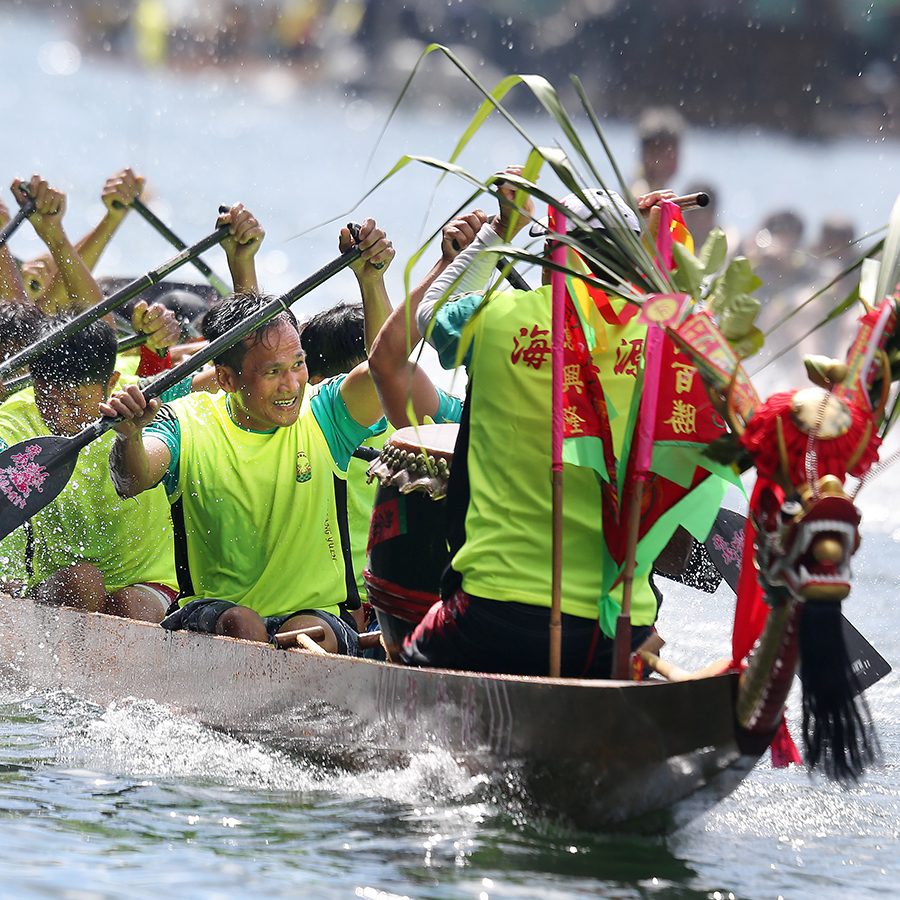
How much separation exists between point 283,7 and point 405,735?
24904 millimetres

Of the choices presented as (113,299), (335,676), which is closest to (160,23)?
(113,299)

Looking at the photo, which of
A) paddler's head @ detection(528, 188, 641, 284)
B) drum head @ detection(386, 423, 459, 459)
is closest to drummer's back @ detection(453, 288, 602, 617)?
paddler's head @ detection(528, 188, 641, 284)

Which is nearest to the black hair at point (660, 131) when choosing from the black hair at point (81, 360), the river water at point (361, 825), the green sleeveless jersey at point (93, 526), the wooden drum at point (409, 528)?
the river water at point (361, 825)

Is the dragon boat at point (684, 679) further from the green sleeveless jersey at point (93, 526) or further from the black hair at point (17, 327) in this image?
the black hair at point (17, 327)

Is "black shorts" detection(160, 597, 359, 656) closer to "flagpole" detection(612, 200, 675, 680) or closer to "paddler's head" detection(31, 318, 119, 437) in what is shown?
"paddler's head" detection(31, 318, 119, 437)

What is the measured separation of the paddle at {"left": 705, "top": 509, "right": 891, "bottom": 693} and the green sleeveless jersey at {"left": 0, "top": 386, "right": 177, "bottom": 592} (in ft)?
6.94


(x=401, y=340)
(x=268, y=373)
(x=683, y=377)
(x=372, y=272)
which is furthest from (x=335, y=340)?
(x=683, y=377)

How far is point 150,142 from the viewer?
2441 cm

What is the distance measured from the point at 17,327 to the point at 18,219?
1.01m

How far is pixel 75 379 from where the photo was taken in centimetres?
Result: 618

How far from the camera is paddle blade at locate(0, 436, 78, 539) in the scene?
573cm

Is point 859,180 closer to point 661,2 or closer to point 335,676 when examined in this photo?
point 661,2

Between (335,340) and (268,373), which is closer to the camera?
(268,373)

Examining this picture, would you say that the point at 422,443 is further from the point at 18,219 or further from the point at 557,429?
the point at 18,219
